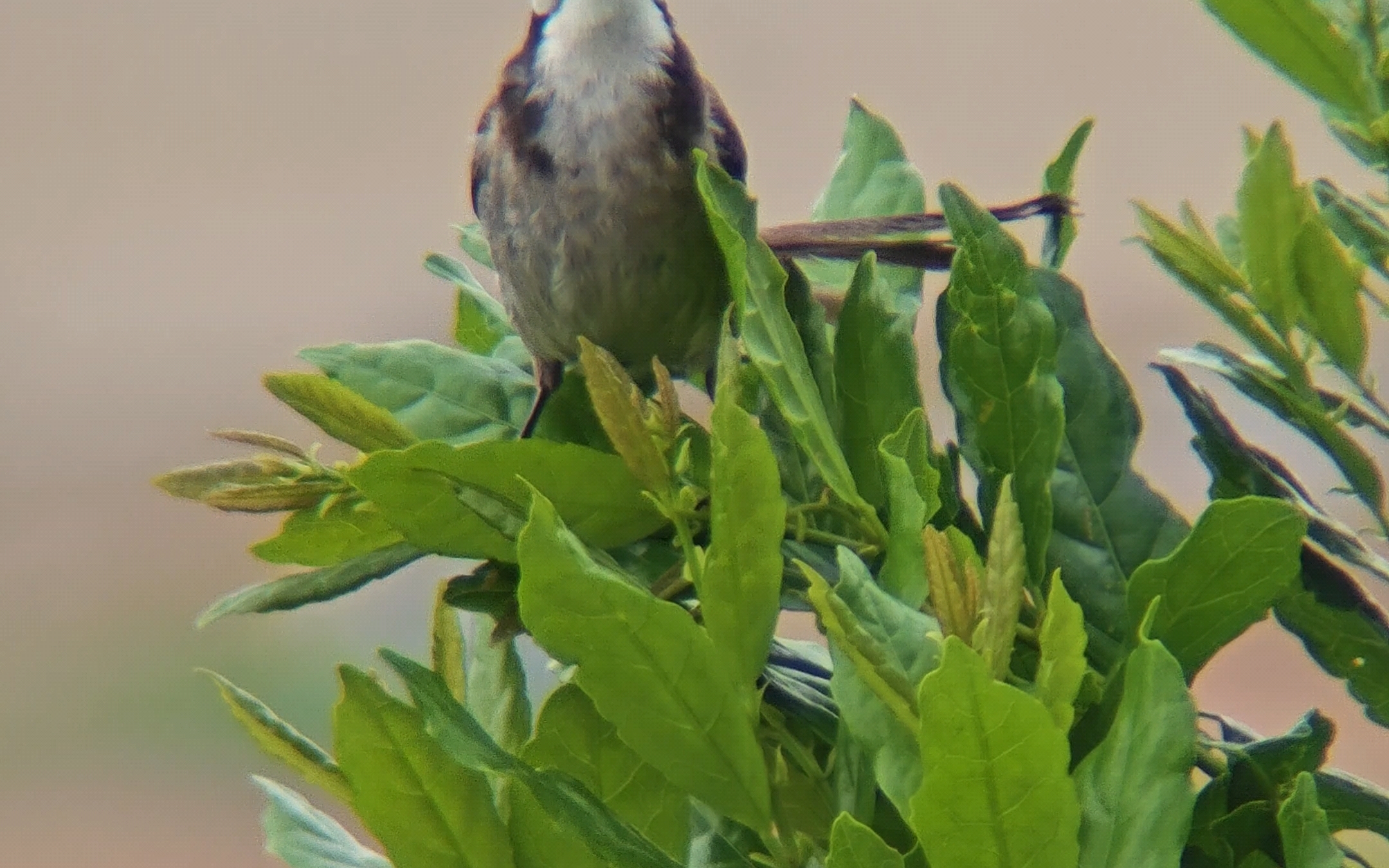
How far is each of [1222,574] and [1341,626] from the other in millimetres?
92

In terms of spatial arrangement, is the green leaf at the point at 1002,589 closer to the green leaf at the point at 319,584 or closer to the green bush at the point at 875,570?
the green bush at the point at 875,570

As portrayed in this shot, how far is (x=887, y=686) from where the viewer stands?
0.33 metres

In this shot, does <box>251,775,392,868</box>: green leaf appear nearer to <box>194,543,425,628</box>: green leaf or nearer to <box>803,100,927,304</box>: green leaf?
<box>194,543,425,628</box>: green leaf

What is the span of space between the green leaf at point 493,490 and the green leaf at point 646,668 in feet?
0.14

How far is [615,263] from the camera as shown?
0.74 meters

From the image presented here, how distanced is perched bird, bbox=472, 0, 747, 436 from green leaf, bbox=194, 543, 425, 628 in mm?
254

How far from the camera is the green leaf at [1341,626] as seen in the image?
16.6 inches

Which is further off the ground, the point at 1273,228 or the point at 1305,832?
the point at 1273,228

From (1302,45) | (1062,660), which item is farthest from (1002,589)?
(1302,45)

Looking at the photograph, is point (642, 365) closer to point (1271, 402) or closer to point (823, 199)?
point (823, 199)

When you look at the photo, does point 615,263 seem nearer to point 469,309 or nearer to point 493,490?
point 469,309

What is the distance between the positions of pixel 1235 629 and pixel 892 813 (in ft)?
0.33

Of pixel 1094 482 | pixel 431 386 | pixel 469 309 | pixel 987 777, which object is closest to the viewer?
pixel 987 777

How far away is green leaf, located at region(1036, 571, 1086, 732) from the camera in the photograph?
331 millimetres
